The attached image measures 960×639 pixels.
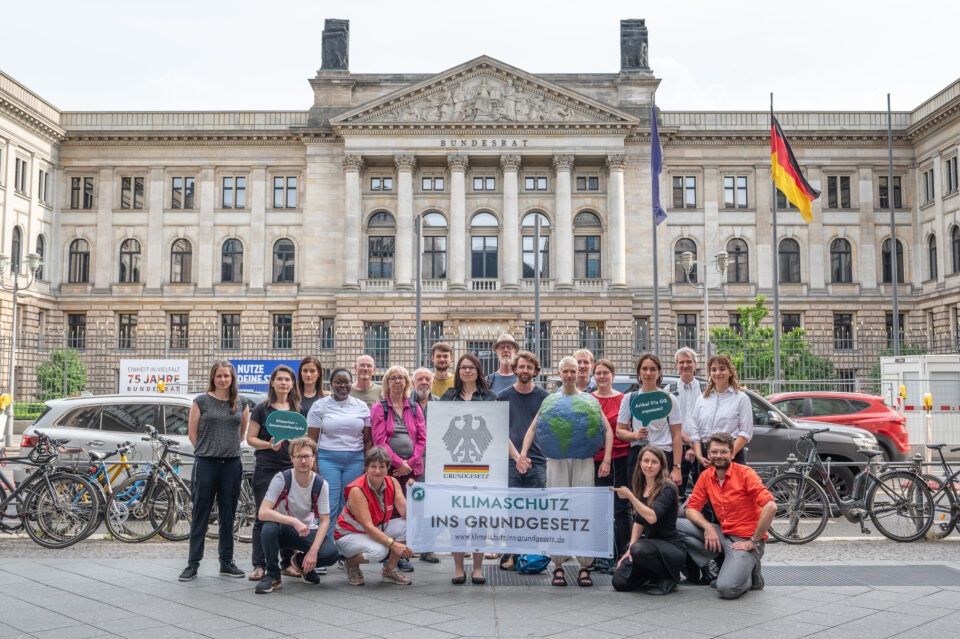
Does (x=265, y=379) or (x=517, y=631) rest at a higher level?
(x=265, y=379)

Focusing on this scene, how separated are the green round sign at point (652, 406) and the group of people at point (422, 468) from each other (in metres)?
0.22

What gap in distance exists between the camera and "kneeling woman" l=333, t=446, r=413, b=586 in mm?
7961

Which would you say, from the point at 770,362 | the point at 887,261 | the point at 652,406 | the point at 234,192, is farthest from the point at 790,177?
the point at 234,192

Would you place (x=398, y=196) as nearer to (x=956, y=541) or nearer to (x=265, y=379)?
(x=265, y=379)

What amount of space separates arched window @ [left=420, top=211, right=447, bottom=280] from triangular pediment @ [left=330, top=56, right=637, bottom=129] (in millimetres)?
5291

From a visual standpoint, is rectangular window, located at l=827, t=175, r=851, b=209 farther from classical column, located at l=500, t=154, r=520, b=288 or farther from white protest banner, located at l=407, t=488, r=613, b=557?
white protest banner, located at l=407, t=488, r=613, b=557

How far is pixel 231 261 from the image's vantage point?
48531 millimetres

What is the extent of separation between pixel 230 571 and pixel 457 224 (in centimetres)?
3888

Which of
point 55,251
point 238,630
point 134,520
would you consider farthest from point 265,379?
point 55,251

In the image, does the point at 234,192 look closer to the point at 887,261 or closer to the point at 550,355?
the point at 550,355

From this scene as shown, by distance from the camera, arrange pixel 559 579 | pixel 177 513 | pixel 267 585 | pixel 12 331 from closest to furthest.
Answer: pixel 267 585, pixel 559 579, pixel 177 513, pixel 12 331

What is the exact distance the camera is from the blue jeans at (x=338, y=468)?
8.52m

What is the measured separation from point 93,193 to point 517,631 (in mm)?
49158

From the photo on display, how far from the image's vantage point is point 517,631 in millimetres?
6293
